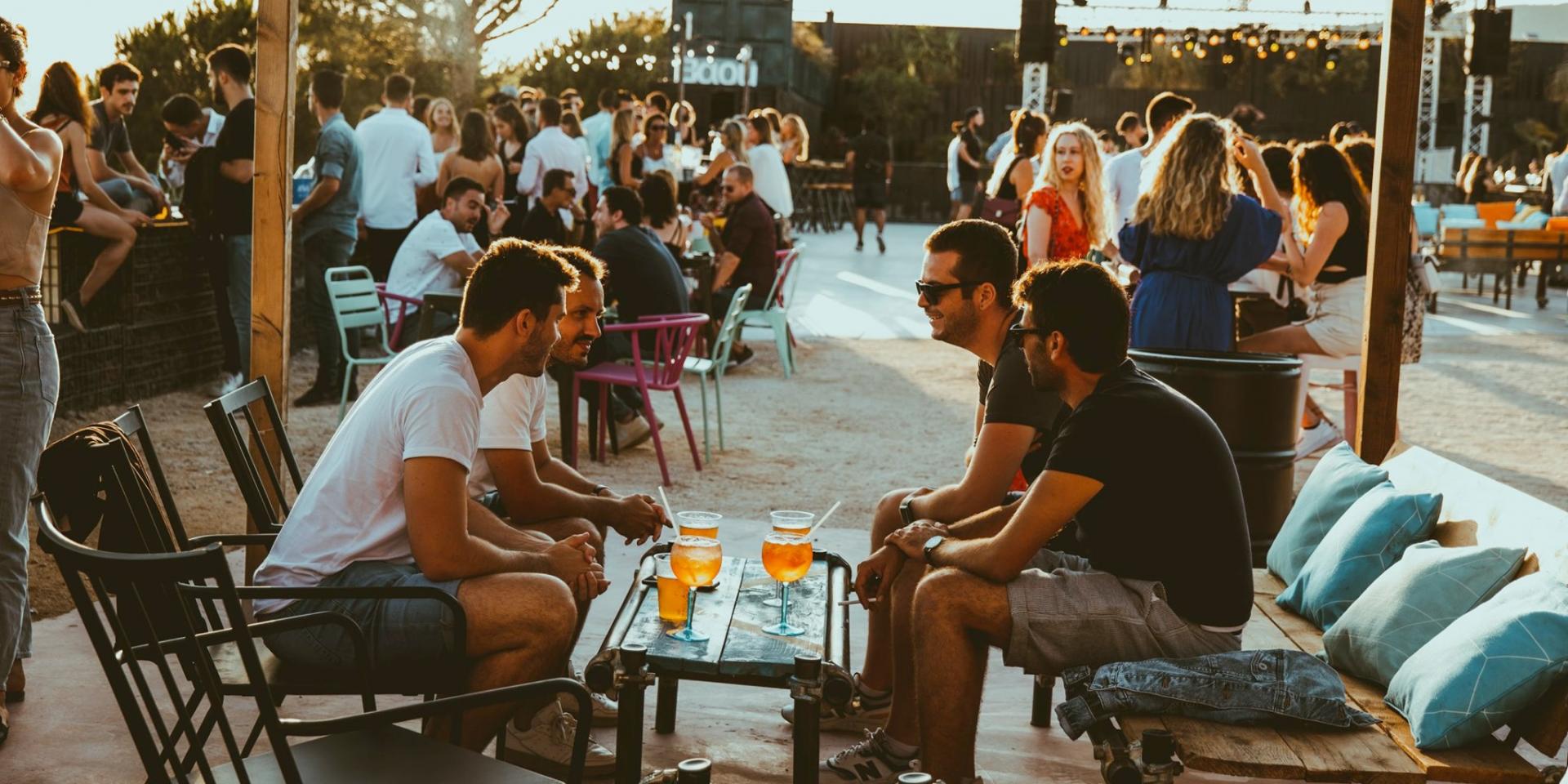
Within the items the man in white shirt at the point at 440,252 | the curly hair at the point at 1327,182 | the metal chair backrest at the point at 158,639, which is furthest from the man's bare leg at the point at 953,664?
the man in white shirt at the point at 440,252

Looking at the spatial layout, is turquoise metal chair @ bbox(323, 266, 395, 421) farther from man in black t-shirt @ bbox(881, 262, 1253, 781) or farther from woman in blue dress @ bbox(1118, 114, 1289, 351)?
man in black t-shirt @ bbox(881, 262, 1253, 781)

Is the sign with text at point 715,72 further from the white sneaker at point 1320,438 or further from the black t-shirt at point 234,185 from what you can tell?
→ the white sneaker at point 1320,438

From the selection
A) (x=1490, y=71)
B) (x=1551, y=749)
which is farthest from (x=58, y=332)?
(x=1490, y=71)

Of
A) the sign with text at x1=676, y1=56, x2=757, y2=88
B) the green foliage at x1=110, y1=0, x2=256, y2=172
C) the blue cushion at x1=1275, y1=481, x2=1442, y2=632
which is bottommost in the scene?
the blue cushion at x1=1275, y1=481, x2=1442, y2=632

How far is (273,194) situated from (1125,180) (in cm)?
558

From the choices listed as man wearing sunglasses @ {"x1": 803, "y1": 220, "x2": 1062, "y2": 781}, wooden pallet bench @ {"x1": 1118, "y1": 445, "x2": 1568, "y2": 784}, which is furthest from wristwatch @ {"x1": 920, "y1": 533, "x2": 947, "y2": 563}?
wooden pallet bench @ {"x1": 1118, "y1": 445, "x2": 1568, "y2": 784}

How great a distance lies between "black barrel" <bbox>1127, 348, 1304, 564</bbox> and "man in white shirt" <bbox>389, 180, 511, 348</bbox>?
3.67m

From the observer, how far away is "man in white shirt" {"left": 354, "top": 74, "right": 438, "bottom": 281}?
8.80 m

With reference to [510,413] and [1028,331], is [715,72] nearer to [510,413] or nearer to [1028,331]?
[510,413]

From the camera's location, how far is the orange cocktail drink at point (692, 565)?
9.52ft

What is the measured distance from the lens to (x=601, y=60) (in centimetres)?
2933

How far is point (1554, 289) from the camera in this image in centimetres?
1736

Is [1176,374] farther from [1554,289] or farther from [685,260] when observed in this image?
[1554,289]

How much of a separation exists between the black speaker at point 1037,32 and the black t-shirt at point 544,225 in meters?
12.0
